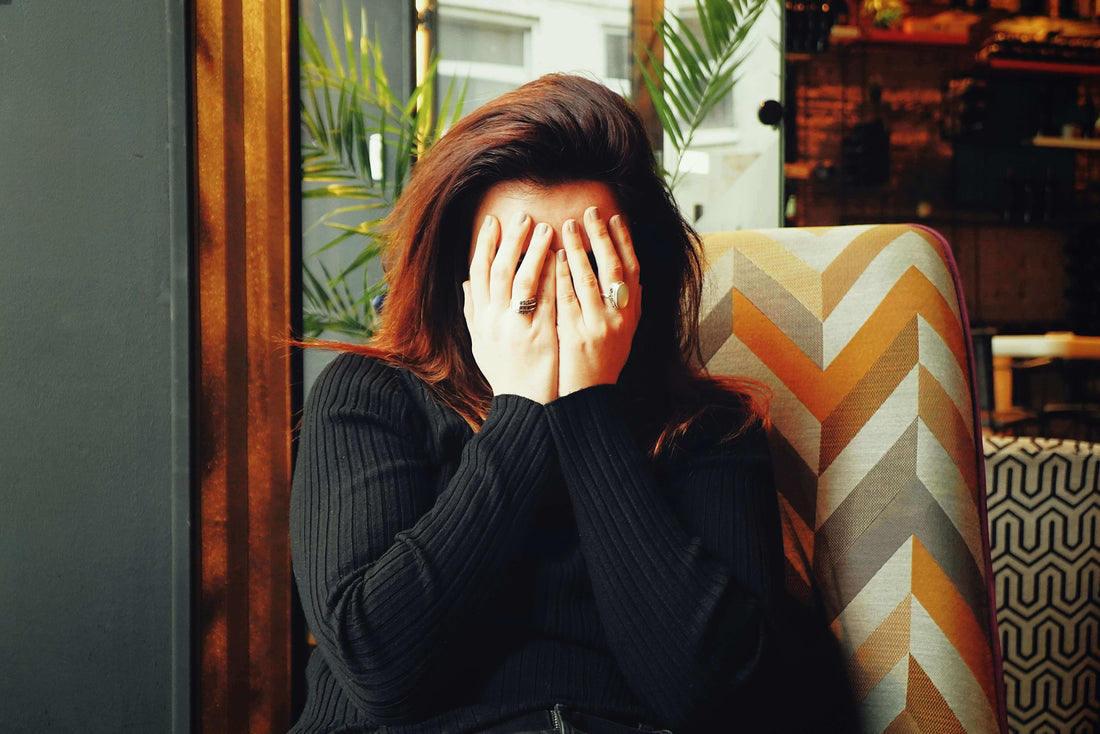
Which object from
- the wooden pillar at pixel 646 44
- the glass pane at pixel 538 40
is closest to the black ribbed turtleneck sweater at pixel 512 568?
the wooden pillar at pixel 646 44

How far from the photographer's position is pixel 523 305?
818mm

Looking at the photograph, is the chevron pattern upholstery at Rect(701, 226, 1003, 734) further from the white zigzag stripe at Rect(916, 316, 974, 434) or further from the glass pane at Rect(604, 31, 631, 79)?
the glass pane at Rect(604, 31, 631, 79)

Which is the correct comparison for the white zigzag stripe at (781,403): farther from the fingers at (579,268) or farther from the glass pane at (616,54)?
the glass pane at (616,54)

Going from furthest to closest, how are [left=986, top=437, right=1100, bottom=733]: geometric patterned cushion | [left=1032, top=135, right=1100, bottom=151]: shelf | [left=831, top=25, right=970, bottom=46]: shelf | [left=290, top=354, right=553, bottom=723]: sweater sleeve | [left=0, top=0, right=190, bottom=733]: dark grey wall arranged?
[left=1032, top=135, right=1100, bottom=151]: shelf
[left=831, top=25, right=970, bottom=46]: shelf
[left=986, top=437, right=1100, bottom=733]: geometric patterned cushion
[left=0, top=0, right=190, bottom=733]: dark grey wall
[left=290, top=354, right=553, bottom=723]: sweater sleeve

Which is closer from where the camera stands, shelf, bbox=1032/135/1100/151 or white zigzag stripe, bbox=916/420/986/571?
white zigzag stripe, bbox=916/420/986/571

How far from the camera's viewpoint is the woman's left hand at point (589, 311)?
2.68ft

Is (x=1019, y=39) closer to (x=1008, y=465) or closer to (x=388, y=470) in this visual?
(x=1008, y=465)

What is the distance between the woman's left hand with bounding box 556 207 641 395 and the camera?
0.82 m

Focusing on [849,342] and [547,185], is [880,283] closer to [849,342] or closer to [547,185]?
[849,342]

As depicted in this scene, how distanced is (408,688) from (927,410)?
0.67 meters

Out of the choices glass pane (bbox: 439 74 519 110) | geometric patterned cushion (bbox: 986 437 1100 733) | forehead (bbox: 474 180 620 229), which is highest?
glass pane (bbox: 439 74 519 110)

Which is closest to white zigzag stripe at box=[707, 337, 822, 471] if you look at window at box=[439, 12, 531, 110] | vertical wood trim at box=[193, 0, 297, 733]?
vertical wood trim at box=[193, 0, 297, 733]

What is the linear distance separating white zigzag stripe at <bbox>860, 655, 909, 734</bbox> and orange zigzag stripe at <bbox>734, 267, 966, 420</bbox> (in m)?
0.32

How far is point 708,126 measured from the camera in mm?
2586
